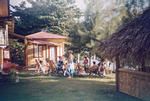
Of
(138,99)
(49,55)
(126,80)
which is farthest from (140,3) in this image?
(49,55)

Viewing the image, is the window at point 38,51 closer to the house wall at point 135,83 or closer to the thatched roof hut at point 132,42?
the thatched roof hut at point 132,42

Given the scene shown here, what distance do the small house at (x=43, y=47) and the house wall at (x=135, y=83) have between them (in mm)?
13069

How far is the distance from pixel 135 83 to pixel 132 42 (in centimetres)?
153

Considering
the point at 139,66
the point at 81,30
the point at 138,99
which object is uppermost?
the point at 81,30

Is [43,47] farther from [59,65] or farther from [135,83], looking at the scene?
[135,83]

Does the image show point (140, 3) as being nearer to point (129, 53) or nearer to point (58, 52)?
point (129, 53)

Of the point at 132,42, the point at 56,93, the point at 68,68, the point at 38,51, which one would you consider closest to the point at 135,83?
the point at 132,42

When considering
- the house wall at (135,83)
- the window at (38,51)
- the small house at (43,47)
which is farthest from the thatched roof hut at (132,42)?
the window at (38,51)

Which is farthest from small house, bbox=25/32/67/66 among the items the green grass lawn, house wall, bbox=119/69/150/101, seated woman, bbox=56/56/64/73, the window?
house wall, bbox=119/69/150/101

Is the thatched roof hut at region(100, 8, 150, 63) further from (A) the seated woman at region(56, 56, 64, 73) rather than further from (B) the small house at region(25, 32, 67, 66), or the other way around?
(B) the small house at region(25, 32, 67, 66)

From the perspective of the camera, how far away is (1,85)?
13859 mm

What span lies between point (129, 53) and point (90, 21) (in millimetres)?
13947

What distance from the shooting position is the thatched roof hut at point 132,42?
9.56 meters

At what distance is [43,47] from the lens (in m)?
26.0
